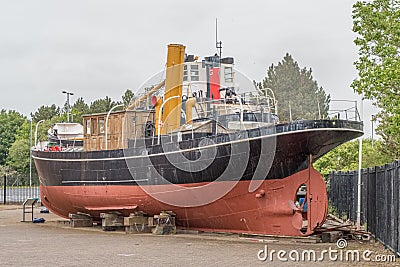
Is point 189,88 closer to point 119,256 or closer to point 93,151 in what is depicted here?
point 93,151

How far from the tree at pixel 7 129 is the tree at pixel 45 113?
2.32 m

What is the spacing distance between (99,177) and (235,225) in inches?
237

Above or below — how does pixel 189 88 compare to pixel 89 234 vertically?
above

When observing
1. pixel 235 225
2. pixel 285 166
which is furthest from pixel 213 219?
pixel 285 166

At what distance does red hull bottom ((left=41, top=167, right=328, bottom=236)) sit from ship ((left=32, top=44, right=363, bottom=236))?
29 mm

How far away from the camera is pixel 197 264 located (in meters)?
12.7

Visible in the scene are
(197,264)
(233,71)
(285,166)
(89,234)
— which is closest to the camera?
(197,264)

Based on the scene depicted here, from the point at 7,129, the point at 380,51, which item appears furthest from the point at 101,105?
the point at 380,51

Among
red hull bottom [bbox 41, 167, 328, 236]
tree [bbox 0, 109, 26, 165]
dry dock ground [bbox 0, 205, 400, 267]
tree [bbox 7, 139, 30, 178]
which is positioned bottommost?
dry dock ground [bbox 0, 205, 400, 267]

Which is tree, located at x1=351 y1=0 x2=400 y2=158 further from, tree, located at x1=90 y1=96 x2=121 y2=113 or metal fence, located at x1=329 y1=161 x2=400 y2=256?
tree, located at x1=90 y1=96 x2=121 y2=113

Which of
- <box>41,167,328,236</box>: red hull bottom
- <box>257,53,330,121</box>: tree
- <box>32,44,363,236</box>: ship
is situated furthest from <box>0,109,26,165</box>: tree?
<box>41,167,328,236</box>: red hull bottom

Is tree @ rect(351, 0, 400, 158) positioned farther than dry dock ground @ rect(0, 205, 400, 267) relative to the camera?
Yes

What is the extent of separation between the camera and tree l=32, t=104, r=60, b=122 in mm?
92969

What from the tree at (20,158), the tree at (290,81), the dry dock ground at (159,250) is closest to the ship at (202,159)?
the dry dock ground at (159,250)
